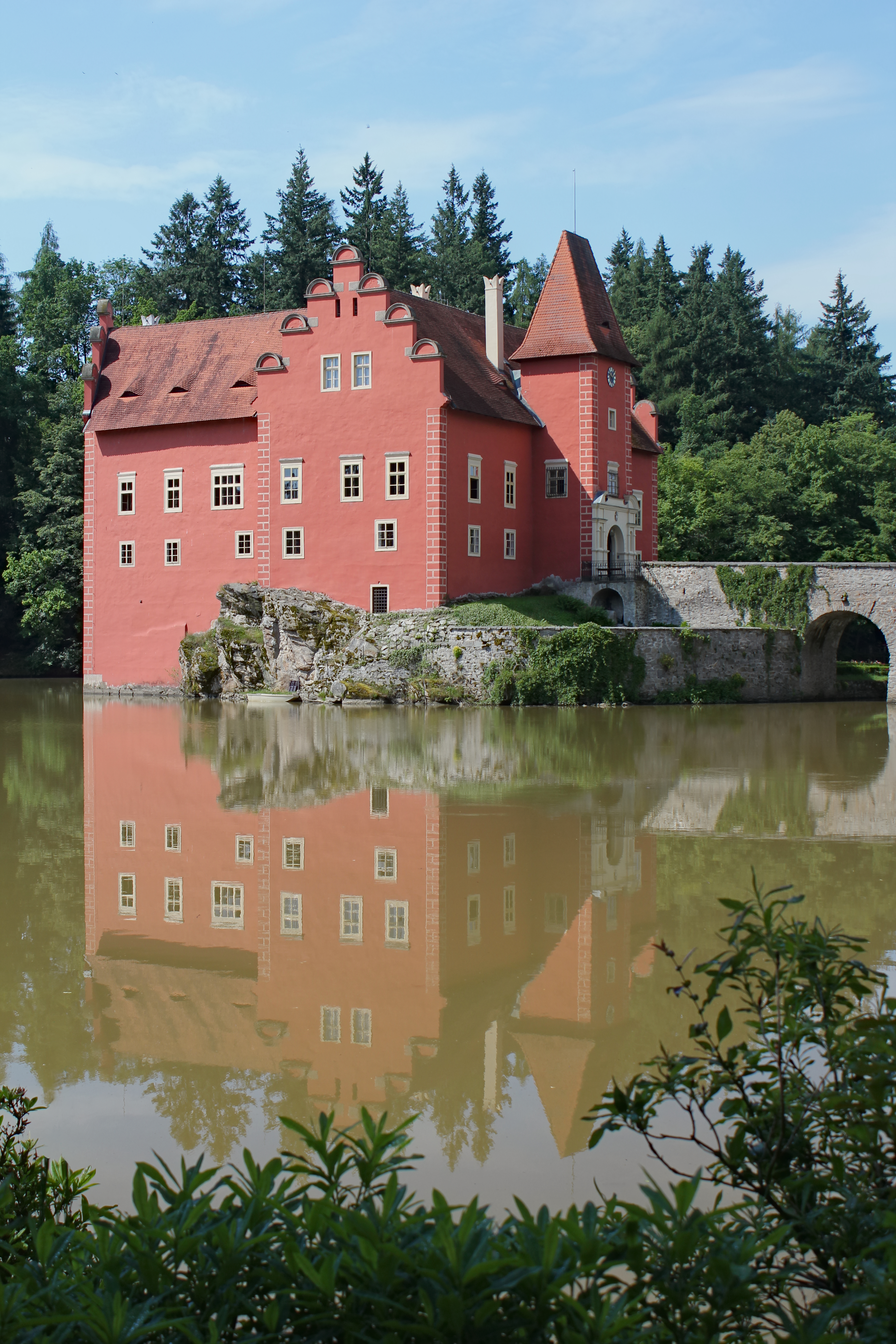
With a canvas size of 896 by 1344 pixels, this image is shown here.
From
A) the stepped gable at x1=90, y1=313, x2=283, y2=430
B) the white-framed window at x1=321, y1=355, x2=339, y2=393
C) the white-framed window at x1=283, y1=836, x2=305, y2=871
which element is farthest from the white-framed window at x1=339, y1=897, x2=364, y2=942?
the stepped gable at x1=90, y1=313, x2=283, y2=430

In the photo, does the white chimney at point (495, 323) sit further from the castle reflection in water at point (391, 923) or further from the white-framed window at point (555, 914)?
the white-framed window at point (555, 914)

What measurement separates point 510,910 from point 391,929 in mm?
1090

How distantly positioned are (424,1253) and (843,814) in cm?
1252

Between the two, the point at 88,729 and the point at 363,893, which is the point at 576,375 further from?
the point at 363,893

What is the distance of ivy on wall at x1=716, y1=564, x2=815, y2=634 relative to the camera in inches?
1467

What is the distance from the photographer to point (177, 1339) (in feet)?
9.08

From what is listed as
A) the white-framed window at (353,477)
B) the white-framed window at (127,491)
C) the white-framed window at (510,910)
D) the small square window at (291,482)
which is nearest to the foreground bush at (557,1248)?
the white-framed window at (510,910)

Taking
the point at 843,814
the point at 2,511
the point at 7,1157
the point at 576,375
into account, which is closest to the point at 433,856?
the point at 843,814

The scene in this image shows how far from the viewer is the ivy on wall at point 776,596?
122 ft

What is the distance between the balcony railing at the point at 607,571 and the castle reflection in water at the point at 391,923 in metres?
20.4

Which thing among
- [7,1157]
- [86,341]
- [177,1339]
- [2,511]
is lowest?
[7,1157]

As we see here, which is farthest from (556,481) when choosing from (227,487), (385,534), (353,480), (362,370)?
(227,487)

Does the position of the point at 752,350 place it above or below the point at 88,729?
above

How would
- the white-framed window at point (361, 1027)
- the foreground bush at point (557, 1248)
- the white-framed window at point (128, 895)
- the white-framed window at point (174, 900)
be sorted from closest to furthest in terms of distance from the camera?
1. the foreground bush at point (557, 1248)
2. the white-framed window at point (361, 1027)
3. the white-framed window at point (174, 900)
4. the white-framed window at point (128, 895)
